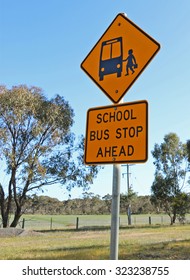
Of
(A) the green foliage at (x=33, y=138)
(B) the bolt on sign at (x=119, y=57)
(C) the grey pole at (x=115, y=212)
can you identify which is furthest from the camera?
(A) the green foliage at (x=33, y=138)

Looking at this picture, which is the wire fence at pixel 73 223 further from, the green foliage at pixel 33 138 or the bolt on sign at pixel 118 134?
the bolt on sign at pixel 118 134

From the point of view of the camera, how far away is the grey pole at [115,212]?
2.66 metres

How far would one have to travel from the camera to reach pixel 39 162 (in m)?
25.4

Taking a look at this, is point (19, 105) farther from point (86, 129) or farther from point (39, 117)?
point (86, 129)

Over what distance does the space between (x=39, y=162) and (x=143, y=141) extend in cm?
2323

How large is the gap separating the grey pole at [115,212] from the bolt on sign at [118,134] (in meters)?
0.11

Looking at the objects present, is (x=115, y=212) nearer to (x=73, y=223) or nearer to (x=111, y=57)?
(x=111, y=57)

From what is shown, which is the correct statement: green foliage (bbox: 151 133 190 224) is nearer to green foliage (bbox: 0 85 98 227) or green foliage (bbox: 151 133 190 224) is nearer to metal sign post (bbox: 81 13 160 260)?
green foliage (bbox: 0 85 98 227)

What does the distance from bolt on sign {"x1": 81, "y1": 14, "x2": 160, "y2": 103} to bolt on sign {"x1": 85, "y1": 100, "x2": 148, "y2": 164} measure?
0.21m

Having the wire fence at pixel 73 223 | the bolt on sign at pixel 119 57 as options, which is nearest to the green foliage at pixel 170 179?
the wire fence at pixel 73 223

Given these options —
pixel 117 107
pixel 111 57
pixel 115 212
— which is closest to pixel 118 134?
pixel 117 107

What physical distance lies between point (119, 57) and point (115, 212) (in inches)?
54.6

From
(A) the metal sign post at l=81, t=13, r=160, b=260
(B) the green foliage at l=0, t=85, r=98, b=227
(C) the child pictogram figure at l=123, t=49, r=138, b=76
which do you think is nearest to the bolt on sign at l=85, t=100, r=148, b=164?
(A) the metal sign post at l=81, t=13, r=160, b=260
